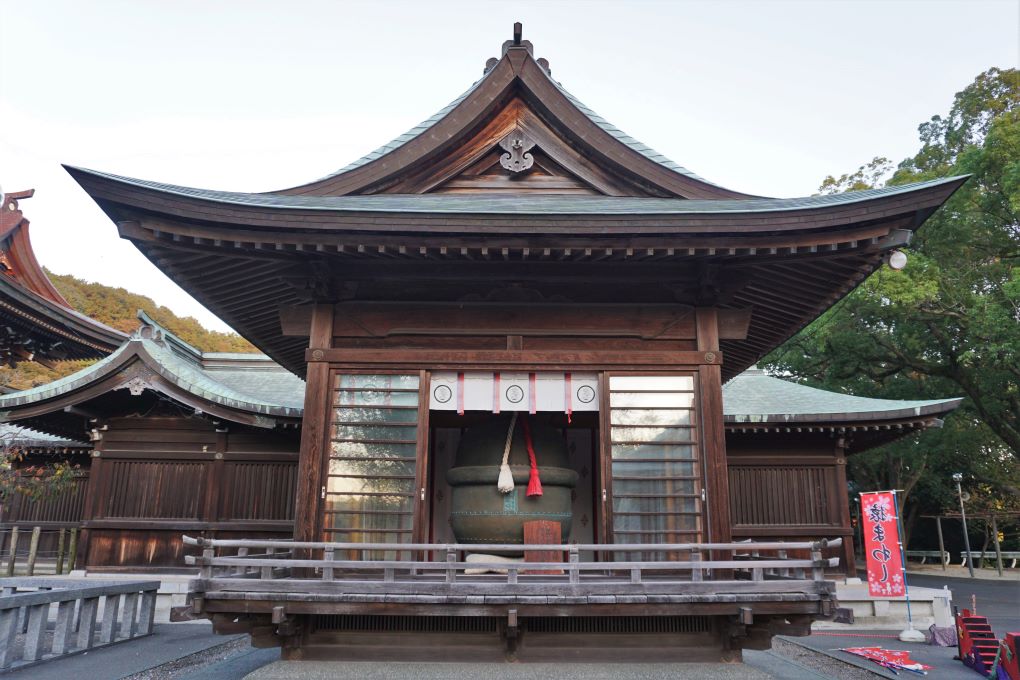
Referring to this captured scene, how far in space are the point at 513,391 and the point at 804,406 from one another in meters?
9.55

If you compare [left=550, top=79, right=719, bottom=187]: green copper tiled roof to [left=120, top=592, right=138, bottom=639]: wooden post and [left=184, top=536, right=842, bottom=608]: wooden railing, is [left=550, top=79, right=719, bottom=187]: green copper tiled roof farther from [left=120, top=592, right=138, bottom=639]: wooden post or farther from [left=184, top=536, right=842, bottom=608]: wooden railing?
[left=120, top=592, right=138, bottom=639]: wooden post

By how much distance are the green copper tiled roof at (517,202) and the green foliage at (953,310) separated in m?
15.6

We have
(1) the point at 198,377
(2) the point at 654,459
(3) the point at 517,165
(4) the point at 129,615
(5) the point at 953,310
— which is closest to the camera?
(2) the point at 654,459

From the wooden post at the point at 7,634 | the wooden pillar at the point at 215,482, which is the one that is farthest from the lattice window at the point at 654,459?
the wooden pillar at the point at 215,482

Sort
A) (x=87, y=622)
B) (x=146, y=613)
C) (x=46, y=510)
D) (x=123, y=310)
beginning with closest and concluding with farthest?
(x=87, y=622)
(x=146, y=613)
(x=46, y=510)
(x=123, y=310)

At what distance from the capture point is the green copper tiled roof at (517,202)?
23.2ft

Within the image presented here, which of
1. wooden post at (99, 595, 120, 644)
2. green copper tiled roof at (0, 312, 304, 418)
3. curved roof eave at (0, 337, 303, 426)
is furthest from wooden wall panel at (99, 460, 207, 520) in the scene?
wooden post at (99, 595, 120, 644)

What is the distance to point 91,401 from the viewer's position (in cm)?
1352

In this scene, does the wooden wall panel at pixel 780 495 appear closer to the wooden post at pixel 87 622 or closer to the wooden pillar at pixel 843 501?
the wooden pillar at pixel 843 501

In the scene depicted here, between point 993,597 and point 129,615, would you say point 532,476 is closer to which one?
point 129,615

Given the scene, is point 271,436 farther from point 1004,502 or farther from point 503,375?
point 1004,502

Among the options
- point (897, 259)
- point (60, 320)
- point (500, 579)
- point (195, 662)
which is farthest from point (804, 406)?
point (60, 320)

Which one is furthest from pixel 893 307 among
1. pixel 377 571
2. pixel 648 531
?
pixel 377 571

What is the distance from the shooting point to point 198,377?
575 inches
